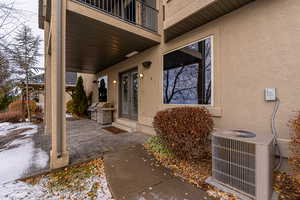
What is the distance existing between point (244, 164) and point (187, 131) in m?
1.09

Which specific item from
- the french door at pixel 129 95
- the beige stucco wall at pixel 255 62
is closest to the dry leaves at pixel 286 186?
the beige stucco wall at pixel 255 62

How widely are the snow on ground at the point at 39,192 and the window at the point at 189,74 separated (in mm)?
3040

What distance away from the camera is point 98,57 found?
6414 mm

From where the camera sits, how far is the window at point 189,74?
350cm

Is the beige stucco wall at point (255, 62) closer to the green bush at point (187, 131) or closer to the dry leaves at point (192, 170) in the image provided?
the green bush at point (187, 131)

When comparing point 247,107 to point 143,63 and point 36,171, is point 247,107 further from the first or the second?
point 36,171

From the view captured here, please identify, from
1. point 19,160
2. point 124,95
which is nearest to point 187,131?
point 19,160

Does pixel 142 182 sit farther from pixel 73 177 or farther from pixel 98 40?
pixel 98 40

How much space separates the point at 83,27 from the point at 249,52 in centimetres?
430

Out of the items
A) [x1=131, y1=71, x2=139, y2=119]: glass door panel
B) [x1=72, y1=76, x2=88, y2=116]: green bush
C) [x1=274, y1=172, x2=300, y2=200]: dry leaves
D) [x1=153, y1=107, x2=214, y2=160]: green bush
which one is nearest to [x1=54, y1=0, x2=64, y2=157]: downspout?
[x1=153, y1=107, x2=214, y2=160]: green bush

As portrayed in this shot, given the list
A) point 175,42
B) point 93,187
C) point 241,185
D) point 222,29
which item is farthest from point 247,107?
point 93,187

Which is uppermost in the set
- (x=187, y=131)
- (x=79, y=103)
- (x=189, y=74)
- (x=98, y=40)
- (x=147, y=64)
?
(x=98, y=40)

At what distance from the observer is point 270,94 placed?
2.47m

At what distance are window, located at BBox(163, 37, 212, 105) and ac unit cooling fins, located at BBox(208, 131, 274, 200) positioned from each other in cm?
158
